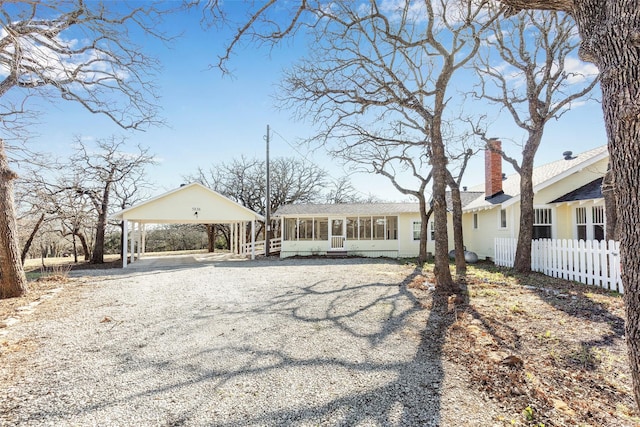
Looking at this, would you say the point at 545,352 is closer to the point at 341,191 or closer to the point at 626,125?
the point at 626,125

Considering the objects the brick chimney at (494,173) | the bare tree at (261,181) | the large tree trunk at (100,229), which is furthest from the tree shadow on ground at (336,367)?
the bare tree at (261,181)

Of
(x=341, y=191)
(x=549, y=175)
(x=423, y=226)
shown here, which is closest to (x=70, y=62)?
(x=423, y=226)

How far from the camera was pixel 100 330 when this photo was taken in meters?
5.32

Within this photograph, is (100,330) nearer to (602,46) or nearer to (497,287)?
(602,46)

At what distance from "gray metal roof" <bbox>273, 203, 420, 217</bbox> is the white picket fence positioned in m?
8.44

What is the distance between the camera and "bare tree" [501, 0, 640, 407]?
6.56 ft

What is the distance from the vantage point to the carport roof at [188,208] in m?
16.1

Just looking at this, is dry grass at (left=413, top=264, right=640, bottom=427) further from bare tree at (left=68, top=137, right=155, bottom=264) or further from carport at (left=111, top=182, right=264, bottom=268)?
bare tree at (left=68, top=137, right=155, bottom=264)

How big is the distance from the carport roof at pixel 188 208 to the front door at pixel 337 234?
16.8ft

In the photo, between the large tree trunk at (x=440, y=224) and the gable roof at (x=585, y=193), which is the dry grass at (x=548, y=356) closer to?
the large tree trunk at (x=440, y=224)

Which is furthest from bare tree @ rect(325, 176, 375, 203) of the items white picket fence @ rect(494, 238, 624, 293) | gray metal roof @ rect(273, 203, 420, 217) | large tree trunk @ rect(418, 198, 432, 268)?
white picket fence @ rect(494, 238, 624, 293)

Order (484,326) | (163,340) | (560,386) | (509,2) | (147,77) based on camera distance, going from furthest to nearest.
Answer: (147,77)
(484,326)
(163,340)
(560,386)
(509,2)

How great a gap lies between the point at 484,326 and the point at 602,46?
425 cm

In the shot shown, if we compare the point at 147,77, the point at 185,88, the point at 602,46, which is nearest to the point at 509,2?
the point at 602,46
